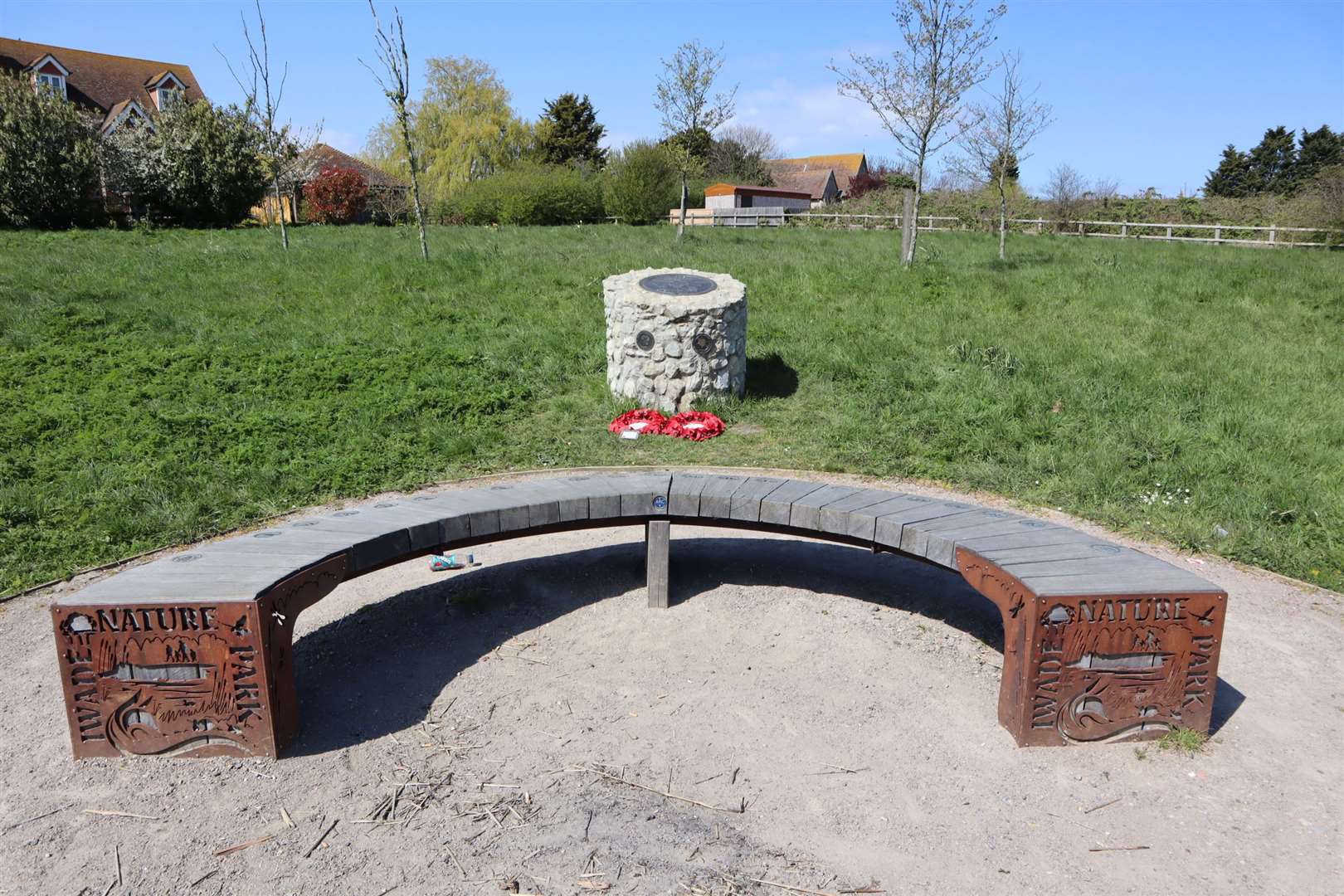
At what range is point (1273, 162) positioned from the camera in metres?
43.8

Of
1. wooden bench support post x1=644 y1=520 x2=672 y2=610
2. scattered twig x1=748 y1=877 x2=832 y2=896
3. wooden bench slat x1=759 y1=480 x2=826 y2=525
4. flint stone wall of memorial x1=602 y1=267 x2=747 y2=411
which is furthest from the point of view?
flint stone wall of memorial x1=602 y1=267 x2=747 y2=411

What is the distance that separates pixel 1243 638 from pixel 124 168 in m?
23.9

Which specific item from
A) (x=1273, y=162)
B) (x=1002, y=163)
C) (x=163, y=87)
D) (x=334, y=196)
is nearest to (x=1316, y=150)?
(x=1273, y=162)

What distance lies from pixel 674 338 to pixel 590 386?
1.28m

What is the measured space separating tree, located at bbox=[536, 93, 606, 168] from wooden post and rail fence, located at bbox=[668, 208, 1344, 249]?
12832mm

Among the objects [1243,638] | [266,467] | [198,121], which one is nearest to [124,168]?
[198,121]

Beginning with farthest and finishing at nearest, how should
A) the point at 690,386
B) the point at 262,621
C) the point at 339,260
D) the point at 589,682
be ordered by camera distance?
the point at 339,260 < the point at 690,386 < the point at 589,682 < the point at 262,621

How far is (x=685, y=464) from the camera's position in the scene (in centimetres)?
737

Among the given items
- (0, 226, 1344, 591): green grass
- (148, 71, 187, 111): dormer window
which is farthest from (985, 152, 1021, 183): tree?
(148, 71, 187, 111): dormer window

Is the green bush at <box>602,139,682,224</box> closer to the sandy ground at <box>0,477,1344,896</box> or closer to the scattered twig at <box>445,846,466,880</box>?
the sandy ground at <box>0,477,1344,896</box>

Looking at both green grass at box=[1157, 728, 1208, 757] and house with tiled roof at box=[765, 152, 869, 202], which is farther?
house with tiled roof at box=[765, 152, 869, 202]

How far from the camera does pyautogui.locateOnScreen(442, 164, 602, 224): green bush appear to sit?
2631 centimetres

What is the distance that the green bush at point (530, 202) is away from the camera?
26312mm

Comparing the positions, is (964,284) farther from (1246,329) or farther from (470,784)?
(470,784)
